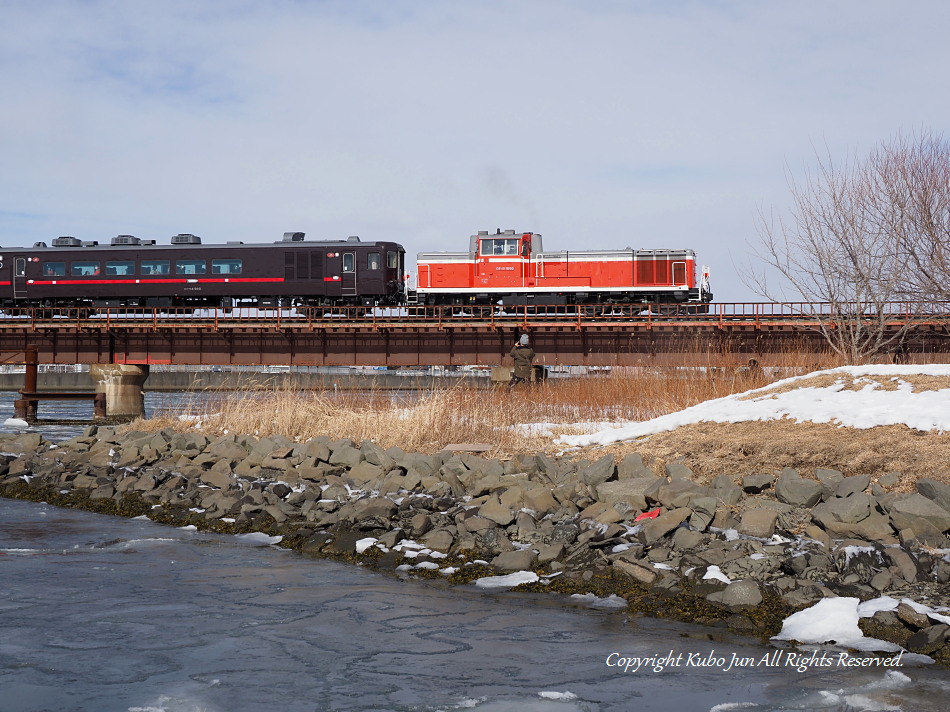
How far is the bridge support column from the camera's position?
34844 millimetres

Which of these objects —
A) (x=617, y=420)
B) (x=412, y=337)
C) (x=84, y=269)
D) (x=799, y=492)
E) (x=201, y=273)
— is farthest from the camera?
(x=84, y=269)

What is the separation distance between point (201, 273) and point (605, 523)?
108 feet

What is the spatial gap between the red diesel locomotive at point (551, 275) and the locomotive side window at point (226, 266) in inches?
333

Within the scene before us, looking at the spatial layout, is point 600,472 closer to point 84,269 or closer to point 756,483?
point 756,483

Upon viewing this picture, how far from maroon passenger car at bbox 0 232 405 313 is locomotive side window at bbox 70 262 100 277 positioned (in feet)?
0.15

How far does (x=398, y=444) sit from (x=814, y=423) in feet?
22.2

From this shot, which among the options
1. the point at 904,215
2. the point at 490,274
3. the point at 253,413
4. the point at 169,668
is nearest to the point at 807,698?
the point at 169,668

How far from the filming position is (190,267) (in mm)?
38469

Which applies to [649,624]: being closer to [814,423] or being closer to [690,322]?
[814,423]

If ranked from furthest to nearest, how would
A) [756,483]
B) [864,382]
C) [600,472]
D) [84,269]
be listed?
[84,269] < [864,382] < [600,472] < [756,483]

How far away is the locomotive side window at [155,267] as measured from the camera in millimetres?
38688

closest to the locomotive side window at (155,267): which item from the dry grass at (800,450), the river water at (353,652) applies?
the dry grass at (800,450)

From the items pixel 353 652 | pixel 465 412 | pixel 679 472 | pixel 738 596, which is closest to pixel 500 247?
pixel 465 412

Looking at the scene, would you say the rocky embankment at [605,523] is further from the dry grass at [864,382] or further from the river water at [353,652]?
the dry grass at [864,382]
